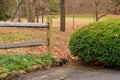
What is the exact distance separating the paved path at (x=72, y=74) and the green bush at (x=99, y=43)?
1.21ft

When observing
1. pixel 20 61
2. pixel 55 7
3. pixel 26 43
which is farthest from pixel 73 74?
pixel 55 7

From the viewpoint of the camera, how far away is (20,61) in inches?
329

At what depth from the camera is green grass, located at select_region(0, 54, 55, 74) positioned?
25.7 ft

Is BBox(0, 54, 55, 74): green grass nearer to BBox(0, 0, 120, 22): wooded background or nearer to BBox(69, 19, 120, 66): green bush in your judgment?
BBox(69, 19, 120, 66): green bush

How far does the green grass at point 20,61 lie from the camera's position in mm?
7836

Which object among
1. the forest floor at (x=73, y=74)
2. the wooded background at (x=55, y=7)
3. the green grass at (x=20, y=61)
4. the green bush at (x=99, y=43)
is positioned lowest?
the forest floor at (x=73, y=74)

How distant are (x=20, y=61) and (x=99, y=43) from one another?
A: 7.22 ft

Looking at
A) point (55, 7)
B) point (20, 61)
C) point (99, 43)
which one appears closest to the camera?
point (20, 61)

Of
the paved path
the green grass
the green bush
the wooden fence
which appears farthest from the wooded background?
the paved path

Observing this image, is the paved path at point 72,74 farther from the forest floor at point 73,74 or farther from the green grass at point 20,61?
the green grass at point 20,61

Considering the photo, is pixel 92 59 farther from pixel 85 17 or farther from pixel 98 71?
pixel 85 17

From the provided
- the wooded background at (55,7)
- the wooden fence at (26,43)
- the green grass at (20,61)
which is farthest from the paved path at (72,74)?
the wooded background at (55,7)

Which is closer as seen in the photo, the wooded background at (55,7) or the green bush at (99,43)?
the green bush at (99,43)

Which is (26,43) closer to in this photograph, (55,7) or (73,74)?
(73,74)
